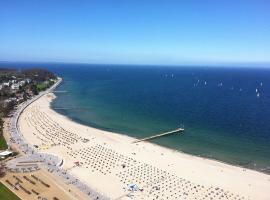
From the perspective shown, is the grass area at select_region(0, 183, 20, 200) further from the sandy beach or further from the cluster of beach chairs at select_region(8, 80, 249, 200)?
the sandy beach

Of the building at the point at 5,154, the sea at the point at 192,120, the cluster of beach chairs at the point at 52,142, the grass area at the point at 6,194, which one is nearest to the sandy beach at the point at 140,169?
the cluster of beach chairs at the point at 52,142

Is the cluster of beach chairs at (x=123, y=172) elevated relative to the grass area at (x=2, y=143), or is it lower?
lower

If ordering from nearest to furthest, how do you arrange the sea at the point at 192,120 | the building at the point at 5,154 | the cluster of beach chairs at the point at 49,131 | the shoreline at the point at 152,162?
1. the shoreline at the point at 152,162
2. the building at the point at 5,154
3. the sea at the point at 192,120
4. the cluster of beach chairs at the point at 49,131

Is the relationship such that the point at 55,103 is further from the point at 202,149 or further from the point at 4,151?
the point at 202,149

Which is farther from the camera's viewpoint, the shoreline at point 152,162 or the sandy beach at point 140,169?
the shoreline at point 152,162

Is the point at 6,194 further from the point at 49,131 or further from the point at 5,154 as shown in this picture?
the point at 49,131

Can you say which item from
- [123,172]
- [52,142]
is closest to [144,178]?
[123,172]

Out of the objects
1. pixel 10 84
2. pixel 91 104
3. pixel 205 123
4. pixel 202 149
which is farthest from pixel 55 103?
pixel 202 149

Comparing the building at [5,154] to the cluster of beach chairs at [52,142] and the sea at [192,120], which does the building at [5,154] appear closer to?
the cluster of beach chairs at [52,142]

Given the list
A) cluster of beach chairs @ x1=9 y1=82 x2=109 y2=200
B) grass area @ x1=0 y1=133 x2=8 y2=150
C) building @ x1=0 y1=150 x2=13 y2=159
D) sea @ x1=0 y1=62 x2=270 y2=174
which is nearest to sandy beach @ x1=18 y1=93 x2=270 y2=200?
cluster of beach chairs @ x1=9 y1=82 x2=109 y2=200
